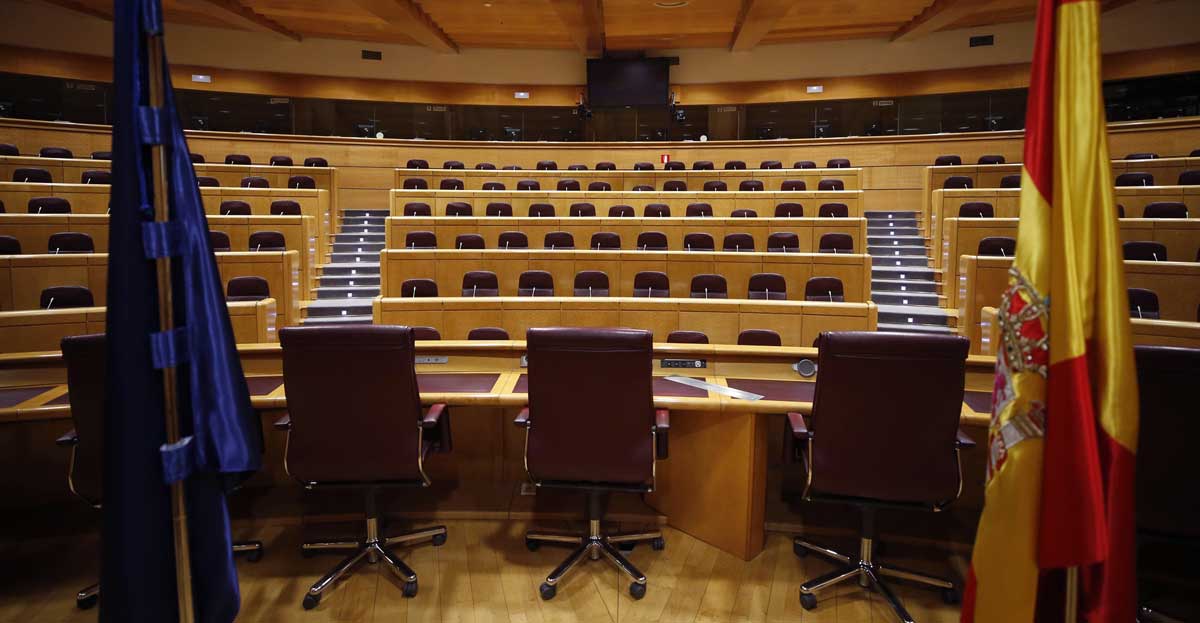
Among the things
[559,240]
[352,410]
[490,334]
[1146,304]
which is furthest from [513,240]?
[1146,304]

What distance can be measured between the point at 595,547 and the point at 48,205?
7436 mm

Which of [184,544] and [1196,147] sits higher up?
[1196,147]

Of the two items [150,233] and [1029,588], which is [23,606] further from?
[1029,588]

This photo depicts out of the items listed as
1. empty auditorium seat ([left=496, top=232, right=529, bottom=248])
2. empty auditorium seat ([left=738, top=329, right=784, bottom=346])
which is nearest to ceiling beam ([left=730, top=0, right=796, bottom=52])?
empty auditorium seat ([left=496, top=232, right=529, bottom=248])

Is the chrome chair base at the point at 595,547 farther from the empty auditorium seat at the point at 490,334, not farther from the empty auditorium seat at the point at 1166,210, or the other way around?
the empty auditorium seat at the point at 1166,210

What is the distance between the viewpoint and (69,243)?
19.2 ft

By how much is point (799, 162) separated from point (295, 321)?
8847 mm

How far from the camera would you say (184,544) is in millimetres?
1306

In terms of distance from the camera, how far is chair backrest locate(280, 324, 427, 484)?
2.26m

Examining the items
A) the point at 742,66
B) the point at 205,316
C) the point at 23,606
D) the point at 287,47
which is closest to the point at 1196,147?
the point at 742,66

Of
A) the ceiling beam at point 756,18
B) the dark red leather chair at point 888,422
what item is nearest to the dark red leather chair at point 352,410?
the dark red leather chair at point 888,422

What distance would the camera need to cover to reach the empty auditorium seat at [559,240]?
Answer: 687cm

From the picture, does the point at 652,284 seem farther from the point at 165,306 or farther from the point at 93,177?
the point at 93,177

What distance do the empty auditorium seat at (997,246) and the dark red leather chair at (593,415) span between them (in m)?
4.73
